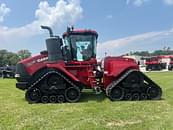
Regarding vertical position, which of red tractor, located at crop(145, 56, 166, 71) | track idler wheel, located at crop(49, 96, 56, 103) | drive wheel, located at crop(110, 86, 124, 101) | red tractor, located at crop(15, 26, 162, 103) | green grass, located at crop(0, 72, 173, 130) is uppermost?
red tractor, located at crop(145, 56, 166, 71)

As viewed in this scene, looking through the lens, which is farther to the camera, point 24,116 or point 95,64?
point 95,64

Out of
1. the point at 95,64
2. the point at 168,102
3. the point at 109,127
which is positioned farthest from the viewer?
the point at 95,64

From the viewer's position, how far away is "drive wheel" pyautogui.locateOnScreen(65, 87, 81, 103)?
43.0 feet

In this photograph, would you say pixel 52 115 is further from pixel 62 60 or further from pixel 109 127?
pixel 62 60

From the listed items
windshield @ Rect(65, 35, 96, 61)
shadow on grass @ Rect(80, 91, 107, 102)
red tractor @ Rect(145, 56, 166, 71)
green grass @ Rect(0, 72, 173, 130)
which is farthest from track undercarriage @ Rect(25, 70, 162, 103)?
red tractor @ Rect(145, 56, 166, 71)

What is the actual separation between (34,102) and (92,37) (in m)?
3.51

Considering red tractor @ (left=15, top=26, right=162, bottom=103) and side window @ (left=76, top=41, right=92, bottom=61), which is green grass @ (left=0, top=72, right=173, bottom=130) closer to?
red tractor @ (left=15, top=26, right=162, bottom=103)

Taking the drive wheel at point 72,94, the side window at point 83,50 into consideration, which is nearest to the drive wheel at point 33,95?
the drive wheel at point 72,94

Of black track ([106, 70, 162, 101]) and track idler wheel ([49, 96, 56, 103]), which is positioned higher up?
black track ([106, 70, 162, 101])

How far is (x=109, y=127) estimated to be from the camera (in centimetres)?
828

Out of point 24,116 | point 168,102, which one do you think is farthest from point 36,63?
point 168,102

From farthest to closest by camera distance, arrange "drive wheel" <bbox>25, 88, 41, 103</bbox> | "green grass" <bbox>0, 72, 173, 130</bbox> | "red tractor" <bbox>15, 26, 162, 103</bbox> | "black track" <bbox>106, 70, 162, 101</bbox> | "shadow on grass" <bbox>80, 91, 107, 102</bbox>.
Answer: "shadow on grass" <bbox>80, 91, 107, 102</bbox>
"black track" <bbox>106, 70, 162, 101</bbox>
"red tractor" <bbox>15, 26, 162, 103</bbox>
"drive wheel" <bbox>25, 88, 41, 103</bbox>
"green grass" <bbox>0, 72, 173, 130</bbox>

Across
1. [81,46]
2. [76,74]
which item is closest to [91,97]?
[76,74]

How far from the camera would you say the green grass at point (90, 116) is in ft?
27.5
